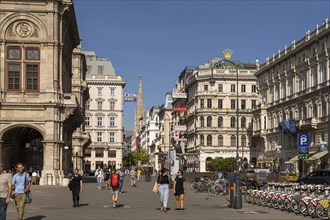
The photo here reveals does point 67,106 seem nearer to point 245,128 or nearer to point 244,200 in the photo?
point 244,200

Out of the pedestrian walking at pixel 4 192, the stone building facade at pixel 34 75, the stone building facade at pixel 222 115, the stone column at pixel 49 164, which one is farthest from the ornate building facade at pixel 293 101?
the pedestrian walking at pixel 4 192

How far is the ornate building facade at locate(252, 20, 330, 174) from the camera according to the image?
253 ft

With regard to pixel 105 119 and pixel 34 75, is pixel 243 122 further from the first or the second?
pixel 34 75

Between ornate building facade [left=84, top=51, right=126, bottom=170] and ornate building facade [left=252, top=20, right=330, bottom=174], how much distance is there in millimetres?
34445

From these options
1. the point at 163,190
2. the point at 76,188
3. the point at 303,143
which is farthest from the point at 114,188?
the point at 303,143

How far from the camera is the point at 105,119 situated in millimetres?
133000

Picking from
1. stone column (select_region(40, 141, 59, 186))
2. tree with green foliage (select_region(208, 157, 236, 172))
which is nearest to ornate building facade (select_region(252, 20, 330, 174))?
tree with green foliage (select_region(208, 157, 236, 172))

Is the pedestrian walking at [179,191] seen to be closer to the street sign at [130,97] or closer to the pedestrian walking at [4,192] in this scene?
the pedestrian walking at [4,192]

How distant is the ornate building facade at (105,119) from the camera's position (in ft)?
434

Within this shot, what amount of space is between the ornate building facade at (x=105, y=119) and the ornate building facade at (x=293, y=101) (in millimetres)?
34445

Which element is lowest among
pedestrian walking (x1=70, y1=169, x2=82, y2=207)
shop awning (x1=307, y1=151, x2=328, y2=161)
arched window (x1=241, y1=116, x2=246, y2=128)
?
pedestrian walking (x1=70, y1=169, x2=82, y2=207)

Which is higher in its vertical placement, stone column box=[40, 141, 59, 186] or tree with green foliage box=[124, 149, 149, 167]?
stone column box=[40, 141, 59, 186]

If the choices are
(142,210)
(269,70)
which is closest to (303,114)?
(269,70)

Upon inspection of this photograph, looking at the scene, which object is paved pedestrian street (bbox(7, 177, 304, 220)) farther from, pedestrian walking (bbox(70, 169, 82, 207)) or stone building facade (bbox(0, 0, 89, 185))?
stone building facade (bbox(0, 0, 89, 185))
